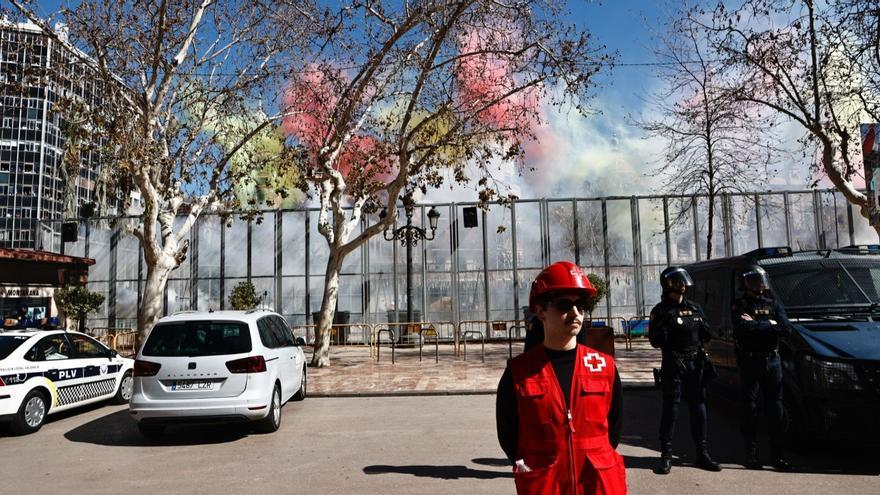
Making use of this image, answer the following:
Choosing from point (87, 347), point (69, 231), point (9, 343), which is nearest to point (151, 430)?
point (9, 343)

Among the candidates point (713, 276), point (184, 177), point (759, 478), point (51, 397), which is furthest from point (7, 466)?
point (184, 177)

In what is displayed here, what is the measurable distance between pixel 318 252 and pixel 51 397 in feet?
57.2

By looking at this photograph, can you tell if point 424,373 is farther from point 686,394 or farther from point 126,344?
point 126,344

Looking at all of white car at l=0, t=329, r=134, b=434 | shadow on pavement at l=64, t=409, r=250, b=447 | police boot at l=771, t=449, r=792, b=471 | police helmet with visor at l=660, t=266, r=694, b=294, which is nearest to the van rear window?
shadow on pavement at l=64, t=409, r=250, b=447

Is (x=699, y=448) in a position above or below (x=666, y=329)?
below

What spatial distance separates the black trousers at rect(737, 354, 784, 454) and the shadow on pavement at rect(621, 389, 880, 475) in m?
0.33

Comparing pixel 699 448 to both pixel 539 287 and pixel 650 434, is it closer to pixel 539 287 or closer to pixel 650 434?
pixel 650 434

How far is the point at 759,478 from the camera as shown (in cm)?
527

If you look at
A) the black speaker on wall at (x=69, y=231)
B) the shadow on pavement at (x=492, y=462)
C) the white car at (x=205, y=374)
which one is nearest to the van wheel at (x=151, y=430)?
the white car at (x=205, y=374)

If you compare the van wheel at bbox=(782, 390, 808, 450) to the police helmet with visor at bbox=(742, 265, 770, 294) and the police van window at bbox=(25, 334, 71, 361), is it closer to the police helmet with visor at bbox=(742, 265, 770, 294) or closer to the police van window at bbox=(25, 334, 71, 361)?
the police helmet with visor at bbox=(742, 265, 770, 294)

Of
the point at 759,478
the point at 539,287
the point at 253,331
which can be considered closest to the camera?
the point at 539,287

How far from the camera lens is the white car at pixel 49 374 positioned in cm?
774

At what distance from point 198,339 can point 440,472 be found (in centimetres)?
367

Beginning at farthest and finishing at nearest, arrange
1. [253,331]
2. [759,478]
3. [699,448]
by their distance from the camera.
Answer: [253,331] → [699,448] → [759,478]
